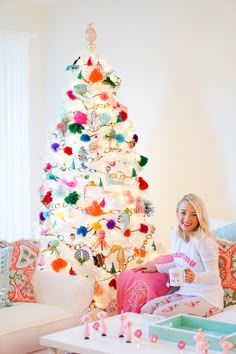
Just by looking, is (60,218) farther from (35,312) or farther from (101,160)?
(35,312)

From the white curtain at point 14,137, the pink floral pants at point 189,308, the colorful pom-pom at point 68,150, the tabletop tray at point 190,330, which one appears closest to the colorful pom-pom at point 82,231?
the colorful pom-pom at point 68,150

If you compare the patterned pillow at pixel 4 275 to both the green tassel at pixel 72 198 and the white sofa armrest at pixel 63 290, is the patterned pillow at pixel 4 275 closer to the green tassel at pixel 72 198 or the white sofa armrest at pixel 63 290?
the white sofa armrest at pixel 63 290

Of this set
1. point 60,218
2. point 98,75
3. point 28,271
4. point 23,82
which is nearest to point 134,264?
point 60,218

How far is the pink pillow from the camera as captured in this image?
3879 millimetres

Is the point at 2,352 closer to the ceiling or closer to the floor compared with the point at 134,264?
closer to the floor

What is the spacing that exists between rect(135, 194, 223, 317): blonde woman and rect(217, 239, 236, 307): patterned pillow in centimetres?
10

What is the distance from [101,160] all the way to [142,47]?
1.28 m

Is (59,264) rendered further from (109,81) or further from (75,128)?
(109,81)

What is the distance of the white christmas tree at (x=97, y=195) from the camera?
470cm

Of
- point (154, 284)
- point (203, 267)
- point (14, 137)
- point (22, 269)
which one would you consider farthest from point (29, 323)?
point (14, 137)

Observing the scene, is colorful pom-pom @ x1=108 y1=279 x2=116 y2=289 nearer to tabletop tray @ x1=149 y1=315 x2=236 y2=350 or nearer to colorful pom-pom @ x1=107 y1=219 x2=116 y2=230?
colorful pom-pom @ x1=107 y1=219 x2=116 y2=230

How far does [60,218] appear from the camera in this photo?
15.8ft

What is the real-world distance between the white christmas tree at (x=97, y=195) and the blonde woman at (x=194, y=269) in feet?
2.87

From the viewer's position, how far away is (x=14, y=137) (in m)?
5.96
